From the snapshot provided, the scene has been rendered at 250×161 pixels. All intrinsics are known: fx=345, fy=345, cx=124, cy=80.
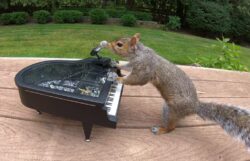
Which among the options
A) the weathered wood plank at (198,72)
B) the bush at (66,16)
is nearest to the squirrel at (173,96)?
the weathered wood plank at (198,72)

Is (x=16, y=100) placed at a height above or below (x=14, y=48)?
above

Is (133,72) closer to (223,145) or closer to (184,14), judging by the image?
(223,145)

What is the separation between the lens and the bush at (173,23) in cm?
865

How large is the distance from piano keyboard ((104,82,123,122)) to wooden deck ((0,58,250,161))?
110 millimetres

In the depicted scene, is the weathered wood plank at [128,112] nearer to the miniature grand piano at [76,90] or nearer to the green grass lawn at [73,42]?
the miniature grand piano at [76,90]

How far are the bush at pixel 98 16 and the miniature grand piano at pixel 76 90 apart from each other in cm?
674

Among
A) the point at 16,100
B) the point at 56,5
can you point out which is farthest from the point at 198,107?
the point at 56,5

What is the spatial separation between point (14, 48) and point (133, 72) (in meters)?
4.38

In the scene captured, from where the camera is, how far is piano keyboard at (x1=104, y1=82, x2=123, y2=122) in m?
1.16

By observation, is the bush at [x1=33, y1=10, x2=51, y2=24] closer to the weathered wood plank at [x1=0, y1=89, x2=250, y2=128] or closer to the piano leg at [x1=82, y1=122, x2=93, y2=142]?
the weathered wood plank at [x1=0, y1=89, x2=250, y2=128]

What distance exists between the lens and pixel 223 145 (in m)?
1.34

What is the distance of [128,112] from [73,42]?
15.2 feet

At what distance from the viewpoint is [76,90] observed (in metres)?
1.24

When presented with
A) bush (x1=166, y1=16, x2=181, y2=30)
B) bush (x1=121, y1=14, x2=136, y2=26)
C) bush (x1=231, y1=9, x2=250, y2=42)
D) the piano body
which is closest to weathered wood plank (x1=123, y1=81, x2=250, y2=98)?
the piano body
